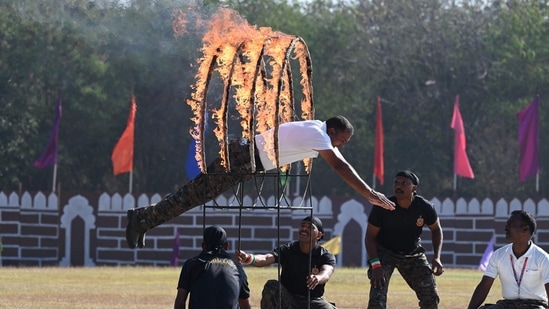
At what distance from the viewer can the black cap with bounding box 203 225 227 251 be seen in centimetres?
1044

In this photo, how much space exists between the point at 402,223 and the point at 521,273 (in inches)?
78.0

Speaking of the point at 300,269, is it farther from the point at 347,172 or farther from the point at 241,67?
the point at 241,67

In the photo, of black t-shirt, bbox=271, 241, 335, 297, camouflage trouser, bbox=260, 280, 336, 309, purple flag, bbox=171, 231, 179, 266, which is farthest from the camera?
purple flag, bbox=171, 231, 179, 266

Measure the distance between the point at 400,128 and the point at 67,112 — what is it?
44.9ft

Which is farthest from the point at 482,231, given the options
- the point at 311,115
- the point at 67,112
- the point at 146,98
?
the point at 311,115

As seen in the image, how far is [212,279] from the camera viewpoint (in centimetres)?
1034

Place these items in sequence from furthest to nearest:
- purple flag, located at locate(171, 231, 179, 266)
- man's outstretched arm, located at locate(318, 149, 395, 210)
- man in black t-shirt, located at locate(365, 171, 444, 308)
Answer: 1. purple flag, located at locate(171, 231, 179, 266)
2. man in black t-shirt, located at locate(365, 171, 444, 308)
3. man's outstretched arm, located at locate(318, 149, 395, 210)

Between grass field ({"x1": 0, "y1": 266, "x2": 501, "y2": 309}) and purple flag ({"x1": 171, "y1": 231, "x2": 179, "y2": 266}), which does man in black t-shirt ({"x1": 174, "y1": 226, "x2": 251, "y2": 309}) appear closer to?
grass field ({"x1": 0, "y1": 266, "x2": 501, "y2": 309})

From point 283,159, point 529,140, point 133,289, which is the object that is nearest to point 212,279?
point 283,159

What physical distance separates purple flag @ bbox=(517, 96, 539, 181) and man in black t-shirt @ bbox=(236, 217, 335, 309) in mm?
26576

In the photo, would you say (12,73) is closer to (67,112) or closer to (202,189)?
(67,112)

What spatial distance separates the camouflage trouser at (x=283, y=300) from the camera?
1205 cm

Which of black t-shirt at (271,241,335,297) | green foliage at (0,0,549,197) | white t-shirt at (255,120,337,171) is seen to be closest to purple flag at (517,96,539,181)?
green foliage at (0,0,549,197)

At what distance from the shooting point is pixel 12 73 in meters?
41.2
